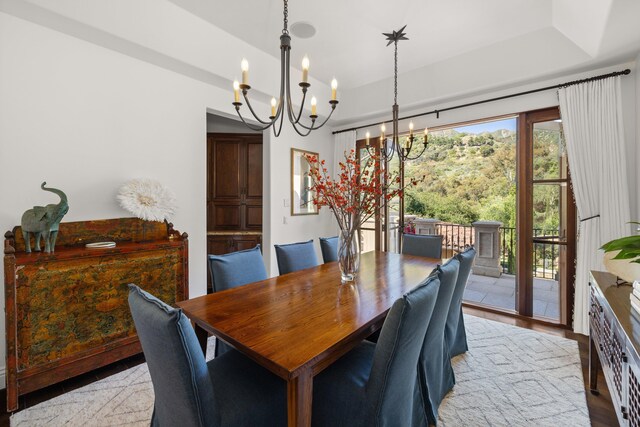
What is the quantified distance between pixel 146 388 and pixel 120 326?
49 cm

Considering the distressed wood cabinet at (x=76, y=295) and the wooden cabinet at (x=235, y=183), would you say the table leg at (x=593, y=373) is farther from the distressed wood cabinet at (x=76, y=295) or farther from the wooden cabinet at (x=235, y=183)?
the wooden cabinet at (x=235, y=183)

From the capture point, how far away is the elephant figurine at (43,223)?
191 cm

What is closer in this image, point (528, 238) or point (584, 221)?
point (584, 221)

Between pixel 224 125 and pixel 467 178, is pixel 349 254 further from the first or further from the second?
pixel 467 178

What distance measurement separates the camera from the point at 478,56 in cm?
318

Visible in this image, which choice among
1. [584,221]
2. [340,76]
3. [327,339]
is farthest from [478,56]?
[327,339]

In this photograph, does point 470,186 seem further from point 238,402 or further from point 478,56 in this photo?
point 238,402

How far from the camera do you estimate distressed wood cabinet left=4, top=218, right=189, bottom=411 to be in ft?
5.82

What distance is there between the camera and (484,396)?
1954 millimetres

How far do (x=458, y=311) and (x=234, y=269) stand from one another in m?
1.73

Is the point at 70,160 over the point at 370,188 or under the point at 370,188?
over

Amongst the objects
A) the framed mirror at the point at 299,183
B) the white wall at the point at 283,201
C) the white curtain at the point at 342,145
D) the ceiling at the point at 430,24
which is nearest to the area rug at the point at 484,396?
the white wall at the point at 283,201

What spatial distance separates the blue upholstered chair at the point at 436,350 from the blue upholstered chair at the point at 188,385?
819 mm

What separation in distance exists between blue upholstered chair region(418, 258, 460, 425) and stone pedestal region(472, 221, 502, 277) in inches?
151
